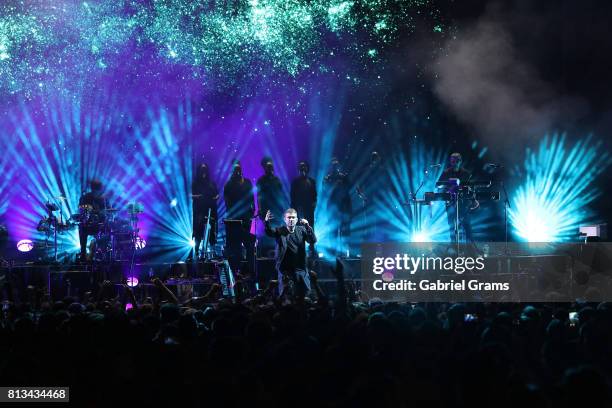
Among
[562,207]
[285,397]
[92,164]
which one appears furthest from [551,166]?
[285,397]

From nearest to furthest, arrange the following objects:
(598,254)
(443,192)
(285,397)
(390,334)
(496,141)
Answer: (285,397) < (390,334) < (598,254) < (443,192) < (496,141)

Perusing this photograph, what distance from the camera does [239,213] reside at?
16.1 m

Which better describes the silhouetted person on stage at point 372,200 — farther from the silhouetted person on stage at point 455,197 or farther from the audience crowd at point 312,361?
the audience crowd at point 312,361

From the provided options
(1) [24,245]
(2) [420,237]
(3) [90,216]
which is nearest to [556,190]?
(2) [420,237]

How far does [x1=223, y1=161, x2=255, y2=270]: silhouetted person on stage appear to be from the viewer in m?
15.4

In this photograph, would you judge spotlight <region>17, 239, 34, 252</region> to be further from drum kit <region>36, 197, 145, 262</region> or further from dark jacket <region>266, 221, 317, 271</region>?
dark jacket <region>266, 221, 317, 271</region>

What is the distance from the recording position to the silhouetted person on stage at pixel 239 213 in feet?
50.6

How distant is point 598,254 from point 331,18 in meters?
10.4

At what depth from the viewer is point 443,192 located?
13758 millimetres

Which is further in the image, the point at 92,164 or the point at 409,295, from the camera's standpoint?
the point at 92,164

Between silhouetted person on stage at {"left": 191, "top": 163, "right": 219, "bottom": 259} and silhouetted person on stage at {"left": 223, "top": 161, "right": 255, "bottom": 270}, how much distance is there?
1.51 feet

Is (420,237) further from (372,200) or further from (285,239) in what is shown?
(285,239)

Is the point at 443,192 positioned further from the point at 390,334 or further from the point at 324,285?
the point at 390,334

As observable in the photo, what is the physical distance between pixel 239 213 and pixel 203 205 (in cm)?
110
